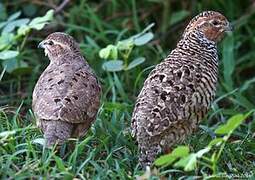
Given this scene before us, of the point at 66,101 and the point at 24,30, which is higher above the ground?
the point at 24,30

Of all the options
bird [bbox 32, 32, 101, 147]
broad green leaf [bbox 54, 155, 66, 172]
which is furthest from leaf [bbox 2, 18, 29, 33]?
broad green leaf [bbox 54, 155, 66, 172]

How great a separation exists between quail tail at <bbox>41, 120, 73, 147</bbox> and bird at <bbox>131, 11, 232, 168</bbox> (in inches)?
18.2

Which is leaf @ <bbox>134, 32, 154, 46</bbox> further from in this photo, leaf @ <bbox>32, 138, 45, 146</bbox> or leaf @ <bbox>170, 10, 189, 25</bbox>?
leaf @ <bbox>32, 138, 45, 146</bbox>

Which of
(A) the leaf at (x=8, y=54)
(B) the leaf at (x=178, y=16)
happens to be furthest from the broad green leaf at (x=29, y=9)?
(A) the leaf at (x=8, y=54)

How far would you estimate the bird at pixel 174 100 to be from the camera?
6.29m

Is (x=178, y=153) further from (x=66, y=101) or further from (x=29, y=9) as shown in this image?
(x=29, y=9)

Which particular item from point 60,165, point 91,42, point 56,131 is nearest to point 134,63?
point 91,42

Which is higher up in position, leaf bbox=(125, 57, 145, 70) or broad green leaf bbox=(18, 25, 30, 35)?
broad green leaf bbox=(18, 25, 30, 35)

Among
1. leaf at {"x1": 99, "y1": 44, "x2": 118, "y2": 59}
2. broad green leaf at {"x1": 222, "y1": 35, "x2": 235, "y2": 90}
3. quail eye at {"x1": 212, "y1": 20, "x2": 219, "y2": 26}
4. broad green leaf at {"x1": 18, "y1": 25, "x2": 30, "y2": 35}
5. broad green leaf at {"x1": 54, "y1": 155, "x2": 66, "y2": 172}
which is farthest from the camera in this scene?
broad green leaf at {"x1": 222, "y1": 35, "x2": 235, "y2": 90}

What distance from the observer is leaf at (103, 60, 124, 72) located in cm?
848

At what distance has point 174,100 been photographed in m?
6.39

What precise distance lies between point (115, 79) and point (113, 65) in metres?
0.13

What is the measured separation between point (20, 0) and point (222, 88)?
8.39 feet

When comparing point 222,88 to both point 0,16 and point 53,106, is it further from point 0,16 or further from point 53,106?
point 53,106
